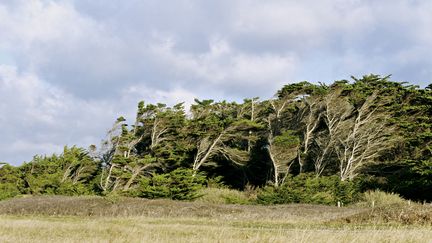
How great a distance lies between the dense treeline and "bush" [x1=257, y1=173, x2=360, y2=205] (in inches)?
4.6

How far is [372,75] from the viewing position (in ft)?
184

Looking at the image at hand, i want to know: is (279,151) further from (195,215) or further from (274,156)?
→ (195,215)

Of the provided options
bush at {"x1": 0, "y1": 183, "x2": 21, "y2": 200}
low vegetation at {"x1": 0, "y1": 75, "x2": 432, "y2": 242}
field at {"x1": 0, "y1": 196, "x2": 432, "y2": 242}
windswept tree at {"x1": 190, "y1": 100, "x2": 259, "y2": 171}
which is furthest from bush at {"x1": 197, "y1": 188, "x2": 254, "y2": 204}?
bush at {"x1": 0, "y1": 183, "x2": 21, "y2": 200}

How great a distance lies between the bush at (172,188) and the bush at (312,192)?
5.68 meters

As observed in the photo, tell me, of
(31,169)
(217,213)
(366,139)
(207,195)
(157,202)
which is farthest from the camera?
(31,169)

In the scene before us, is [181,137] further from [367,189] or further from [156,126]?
[367,189]

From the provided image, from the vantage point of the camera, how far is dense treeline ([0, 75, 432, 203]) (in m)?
41.4

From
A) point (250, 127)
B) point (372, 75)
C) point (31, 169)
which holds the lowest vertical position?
point (31, 169)

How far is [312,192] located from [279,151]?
22.6 feet

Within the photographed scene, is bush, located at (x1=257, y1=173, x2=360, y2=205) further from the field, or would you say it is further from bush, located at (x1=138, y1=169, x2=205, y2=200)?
the field

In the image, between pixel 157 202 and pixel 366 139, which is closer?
pixel 157 202

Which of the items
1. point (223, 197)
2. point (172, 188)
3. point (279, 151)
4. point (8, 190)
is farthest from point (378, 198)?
point (8, 190)

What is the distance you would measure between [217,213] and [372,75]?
3673cm

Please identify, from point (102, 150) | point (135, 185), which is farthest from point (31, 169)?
point (135, 185)
